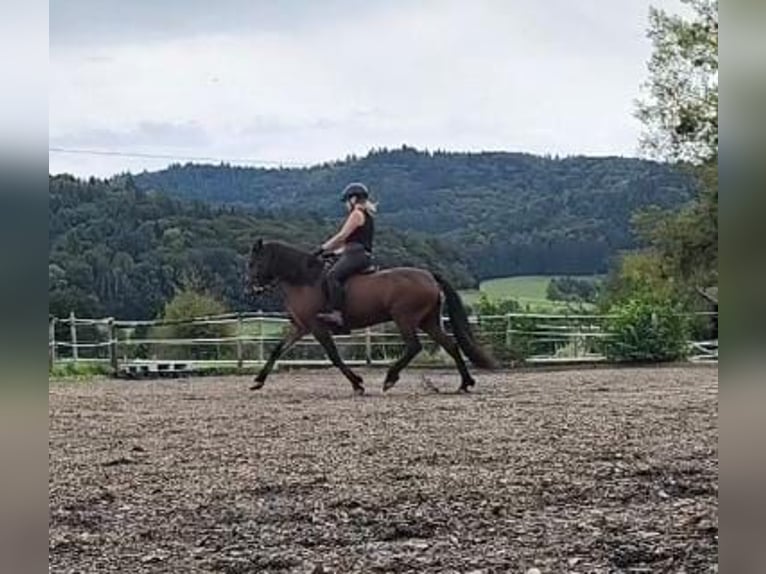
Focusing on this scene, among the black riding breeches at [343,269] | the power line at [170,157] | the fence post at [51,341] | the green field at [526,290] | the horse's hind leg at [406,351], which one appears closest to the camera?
the fence post at [51,341]

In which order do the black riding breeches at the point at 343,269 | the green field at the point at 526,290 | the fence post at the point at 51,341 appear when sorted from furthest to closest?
1. the black riding breeches at the point at 343,269
2. the green field at the point at 526,290
3. the fence post at the point at 51,341

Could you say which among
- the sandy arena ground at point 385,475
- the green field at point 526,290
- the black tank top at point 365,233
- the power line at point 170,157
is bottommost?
the sandy arena ground at point 385,475

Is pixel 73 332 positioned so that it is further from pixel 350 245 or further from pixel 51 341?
pixel 350 245

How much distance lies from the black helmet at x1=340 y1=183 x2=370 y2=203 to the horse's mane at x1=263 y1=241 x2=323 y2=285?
0.19 metres

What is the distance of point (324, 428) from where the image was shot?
1934 millimetres

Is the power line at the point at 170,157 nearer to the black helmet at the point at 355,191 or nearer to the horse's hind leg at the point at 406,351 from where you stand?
the black helmet at the point at 355,191

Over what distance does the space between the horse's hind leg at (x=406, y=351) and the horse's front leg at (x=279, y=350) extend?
0.65 ft

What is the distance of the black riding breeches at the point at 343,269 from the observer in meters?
2.03

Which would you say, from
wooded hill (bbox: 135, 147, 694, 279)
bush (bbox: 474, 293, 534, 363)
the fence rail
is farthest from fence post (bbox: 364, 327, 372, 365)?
wooded hill (bbox: 135, 147, 694, 279)

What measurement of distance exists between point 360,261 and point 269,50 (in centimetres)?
57

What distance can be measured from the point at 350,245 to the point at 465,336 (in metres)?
0.34

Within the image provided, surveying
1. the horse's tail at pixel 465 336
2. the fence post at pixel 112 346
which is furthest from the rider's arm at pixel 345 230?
the fence post at pixel 112 346

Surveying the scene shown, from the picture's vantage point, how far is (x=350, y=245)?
1993mm
